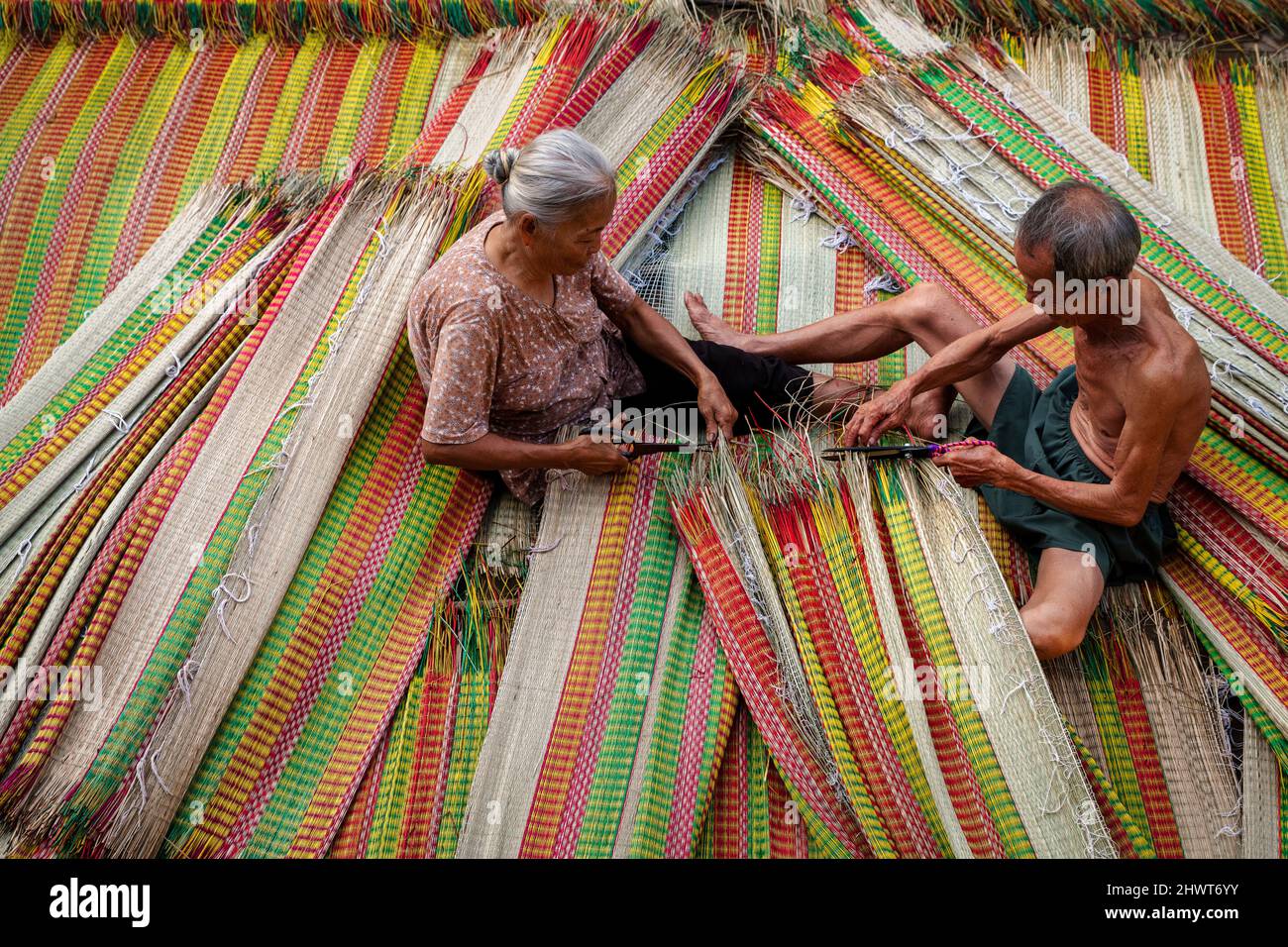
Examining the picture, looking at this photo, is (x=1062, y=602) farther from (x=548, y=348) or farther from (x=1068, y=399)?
(x=548, y=348)

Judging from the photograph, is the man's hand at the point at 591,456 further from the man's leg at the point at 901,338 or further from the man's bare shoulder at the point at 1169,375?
the man's bare shoulder at the point at 1169,375

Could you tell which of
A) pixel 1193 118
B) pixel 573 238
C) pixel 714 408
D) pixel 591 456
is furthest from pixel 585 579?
pixel 1193 118

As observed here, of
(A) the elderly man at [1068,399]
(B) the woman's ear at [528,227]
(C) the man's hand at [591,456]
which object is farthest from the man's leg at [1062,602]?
(B) the woman's ear at [528,227]

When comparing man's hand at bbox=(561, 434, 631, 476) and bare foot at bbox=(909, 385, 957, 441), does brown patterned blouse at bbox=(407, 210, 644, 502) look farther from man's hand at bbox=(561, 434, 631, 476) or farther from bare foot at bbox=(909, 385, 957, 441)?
bare foot at bbox=(909, 385, 957, 441)

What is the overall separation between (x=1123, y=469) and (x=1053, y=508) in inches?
7.7

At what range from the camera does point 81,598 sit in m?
2.54

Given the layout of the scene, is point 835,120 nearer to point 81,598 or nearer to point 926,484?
point 926,484

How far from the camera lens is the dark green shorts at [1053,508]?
2.63 metres

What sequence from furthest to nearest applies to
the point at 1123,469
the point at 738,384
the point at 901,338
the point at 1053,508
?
1. the point at 901,338
2. the point at 738,384
3. the point at 1053,508
4. the point at 1123,469

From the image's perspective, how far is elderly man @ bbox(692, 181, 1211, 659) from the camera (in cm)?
243

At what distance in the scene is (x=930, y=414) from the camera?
298 cm

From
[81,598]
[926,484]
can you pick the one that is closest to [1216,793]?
[926,484]

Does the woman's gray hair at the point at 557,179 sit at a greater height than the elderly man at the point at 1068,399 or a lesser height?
greater
